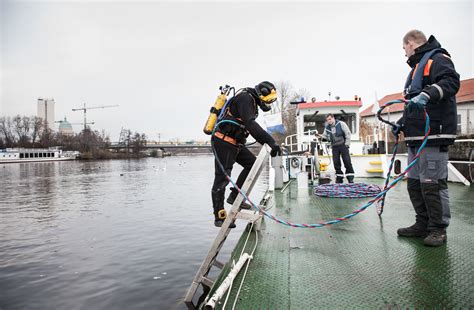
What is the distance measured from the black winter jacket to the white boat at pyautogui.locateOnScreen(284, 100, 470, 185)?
18.0ft

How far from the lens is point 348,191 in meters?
6.43

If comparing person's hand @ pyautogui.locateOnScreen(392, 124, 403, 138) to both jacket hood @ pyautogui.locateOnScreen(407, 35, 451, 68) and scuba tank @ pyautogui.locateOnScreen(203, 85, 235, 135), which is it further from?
scuba tank @ pyautogui.locateOnScreen(203, 85, 235, 135)

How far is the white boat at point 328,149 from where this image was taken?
9345mm

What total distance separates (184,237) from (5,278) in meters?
3.32

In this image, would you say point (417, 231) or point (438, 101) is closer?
point (438, 101)

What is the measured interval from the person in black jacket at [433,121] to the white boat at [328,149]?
5499 millimetres

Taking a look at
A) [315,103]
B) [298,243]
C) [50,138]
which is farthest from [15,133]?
[298,243]

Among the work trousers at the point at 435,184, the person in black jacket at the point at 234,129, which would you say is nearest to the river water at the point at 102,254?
the person in black jacket at the point at 234,129

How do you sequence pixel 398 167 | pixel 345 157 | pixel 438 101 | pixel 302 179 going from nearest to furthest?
pixel 438 101 → pixel 302 179 → pixel 345 157 → pixel 398 167

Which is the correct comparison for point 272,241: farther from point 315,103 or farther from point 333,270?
point 315,103

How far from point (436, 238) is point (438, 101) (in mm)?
1281

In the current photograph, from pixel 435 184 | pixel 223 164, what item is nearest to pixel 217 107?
pixel 223 164

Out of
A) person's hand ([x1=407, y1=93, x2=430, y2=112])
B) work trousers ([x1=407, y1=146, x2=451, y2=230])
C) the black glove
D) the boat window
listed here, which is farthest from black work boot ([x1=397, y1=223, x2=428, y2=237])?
the boat window

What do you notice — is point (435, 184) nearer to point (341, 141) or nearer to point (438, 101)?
point (438, 101)
